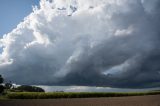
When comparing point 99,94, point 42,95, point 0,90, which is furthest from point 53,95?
point 0,90

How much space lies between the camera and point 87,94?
93.1 m

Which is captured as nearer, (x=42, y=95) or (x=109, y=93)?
(x=42, y=95)

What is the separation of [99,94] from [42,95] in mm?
20864

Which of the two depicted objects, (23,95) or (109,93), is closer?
(23,95)

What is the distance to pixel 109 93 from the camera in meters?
101

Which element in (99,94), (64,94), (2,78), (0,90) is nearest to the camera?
(64,94)

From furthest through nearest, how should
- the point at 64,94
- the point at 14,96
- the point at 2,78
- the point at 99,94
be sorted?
1. the point at 2,78
2. the point at 99,94
3. the point at 64,94
4. the point at 14,96

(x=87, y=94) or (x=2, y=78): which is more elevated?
(x=2, y=78)

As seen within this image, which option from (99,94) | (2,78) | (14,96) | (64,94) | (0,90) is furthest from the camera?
(2,78)

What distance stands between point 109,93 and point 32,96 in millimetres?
29369

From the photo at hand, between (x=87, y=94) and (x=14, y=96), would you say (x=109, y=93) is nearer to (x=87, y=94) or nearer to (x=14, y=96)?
(x=87, y=94)

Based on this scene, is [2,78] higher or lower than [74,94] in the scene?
higher

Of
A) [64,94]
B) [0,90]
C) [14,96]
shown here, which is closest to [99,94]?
[64,94]

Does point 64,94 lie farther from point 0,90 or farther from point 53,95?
point 0,90
